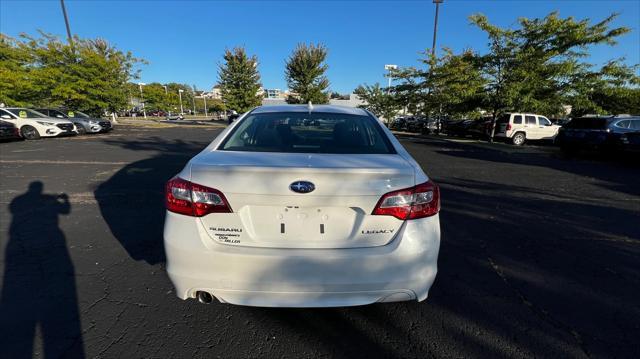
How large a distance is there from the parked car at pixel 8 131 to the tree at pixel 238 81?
60.1 feet

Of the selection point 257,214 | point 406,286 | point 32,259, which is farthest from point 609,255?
point 32,259

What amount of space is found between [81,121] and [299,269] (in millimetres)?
22027

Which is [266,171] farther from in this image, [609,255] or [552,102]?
[552,102]

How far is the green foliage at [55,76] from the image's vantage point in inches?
807

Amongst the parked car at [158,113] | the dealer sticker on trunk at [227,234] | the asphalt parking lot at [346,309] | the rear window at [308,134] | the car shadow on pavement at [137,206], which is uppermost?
the parked car at [158,113]

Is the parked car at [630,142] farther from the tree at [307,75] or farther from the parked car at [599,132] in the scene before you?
the tree at [307,75]

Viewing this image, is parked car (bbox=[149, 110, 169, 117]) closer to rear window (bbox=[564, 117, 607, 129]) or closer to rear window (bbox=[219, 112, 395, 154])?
rear window (bbox=[564, 117, 607, 129])

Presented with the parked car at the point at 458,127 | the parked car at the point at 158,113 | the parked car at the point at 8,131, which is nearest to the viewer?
the parked car at the point at 8,131

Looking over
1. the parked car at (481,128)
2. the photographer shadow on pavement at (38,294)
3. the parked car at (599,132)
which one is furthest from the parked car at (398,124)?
the photographer shadow on pavement at (38,294)

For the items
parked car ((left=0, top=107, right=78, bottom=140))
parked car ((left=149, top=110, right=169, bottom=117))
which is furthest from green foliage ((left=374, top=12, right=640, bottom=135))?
parked car ((left=149, top=110, right=169, bottom=117))

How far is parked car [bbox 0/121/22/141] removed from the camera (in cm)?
1277

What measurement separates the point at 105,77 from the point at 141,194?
24520 millimetres

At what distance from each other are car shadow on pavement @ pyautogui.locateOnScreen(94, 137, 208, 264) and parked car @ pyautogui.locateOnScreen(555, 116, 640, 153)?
43.2ft

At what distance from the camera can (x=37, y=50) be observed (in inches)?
848
